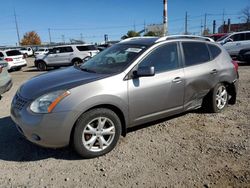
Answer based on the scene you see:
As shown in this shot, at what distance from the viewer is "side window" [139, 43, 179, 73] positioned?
3.88 meters

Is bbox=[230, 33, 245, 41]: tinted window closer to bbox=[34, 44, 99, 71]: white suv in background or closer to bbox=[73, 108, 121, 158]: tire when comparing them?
bbox=[34, 44, 99, 71]: white suv in background

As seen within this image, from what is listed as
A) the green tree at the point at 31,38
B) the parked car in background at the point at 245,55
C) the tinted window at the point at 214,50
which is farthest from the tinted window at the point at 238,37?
the green tree at the point at 31,38

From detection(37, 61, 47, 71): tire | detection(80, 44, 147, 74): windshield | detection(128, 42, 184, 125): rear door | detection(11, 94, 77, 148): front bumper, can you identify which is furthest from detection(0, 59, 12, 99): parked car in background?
detection(37, 61, 47, 71): tire

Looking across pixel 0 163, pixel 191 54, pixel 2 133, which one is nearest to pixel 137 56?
pixel 191 54

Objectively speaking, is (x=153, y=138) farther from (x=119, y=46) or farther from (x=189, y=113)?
(x=119, y=46)

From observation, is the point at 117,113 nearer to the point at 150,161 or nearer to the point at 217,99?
the point at 150,161

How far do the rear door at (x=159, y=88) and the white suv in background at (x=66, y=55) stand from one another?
11.5 metres

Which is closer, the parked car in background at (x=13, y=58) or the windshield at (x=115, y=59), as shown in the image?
the windshield at (x=115, y=59)

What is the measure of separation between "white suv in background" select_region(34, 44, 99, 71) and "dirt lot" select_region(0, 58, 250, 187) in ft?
36.9

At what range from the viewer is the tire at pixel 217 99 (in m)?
4.81

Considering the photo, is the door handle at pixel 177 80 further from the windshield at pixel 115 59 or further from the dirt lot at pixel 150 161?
the dirt lot at pixel 150 161

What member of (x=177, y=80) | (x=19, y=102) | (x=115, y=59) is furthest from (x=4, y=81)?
(x=177, y=80)

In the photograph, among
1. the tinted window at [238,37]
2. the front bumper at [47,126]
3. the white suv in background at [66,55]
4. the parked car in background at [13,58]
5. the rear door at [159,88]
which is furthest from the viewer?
the parked car in background at [13,58]

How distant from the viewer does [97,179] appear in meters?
2.97
